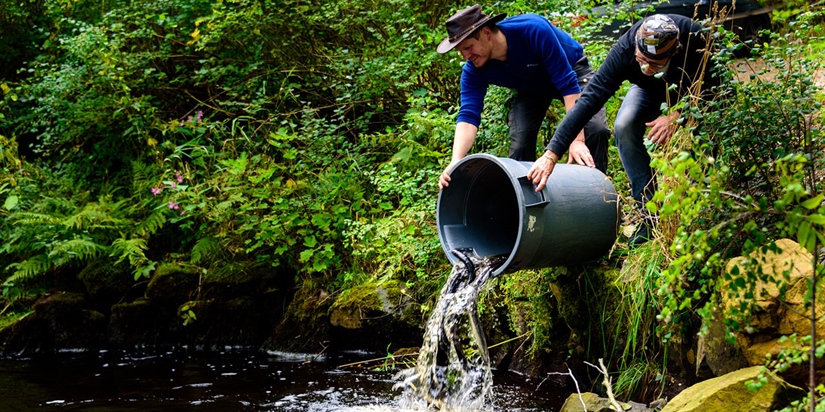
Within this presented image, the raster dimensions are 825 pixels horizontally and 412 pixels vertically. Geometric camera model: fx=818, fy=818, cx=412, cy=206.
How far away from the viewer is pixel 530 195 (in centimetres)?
363

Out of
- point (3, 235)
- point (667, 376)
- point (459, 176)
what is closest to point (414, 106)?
point (459, 176)

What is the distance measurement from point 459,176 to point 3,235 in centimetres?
431

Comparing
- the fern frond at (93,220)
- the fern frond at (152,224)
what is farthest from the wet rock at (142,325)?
the fern frond at (93,220)

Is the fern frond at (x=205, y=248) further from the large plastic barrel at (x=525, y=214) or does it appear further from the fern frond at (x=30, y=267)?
the large plastic barrel at (x=525, y=214)

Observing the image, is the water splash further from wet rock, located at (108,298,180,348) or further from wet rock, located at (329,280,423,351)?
wet rock, located at (108,298,180,348)

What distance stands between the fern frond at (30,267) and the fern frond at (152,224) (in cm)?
72

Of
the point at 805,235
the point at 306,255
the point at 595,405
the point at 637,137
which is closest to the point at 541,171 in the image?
the point at 637,137

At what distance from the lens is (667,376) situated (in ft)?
11.8

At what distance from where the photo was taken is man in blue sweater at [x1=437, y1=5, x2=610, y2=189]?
411 cm

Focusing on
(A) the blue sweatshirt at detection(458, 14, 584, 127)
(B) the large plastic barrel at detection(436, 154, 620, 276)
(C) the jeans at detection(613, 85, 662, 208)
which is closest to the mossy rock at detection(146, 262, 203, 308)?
(B) the large plastic barrel at detection(436, 154, 620, 276)

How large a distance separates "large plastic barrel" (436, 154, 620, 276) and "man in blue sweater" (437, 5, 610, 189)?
0.14 m

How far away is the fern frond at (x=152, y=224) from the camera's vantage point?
651 cm

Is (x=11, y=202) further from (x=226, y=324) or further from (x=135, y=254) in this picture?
(x=226, y=324)

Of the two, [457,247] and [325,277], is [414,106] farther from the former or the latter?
[457,247]
